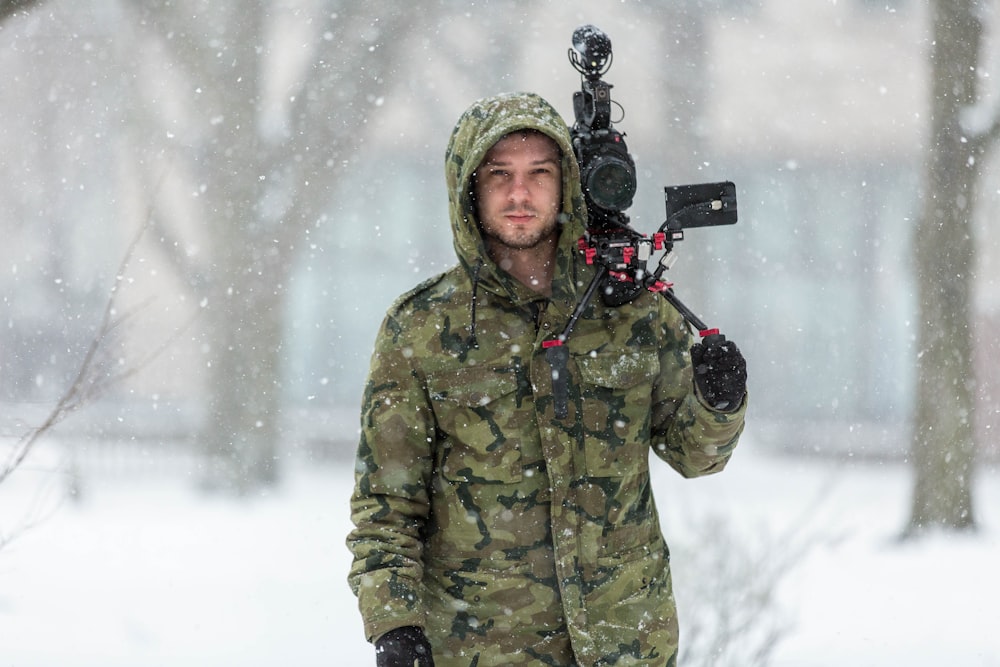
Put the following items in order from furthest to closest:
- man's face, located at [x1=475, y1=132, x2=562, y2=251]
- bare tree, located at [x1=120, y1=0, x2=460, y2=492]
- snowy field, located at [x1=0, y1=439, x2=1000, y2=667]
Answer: bare tree, located at [x1=120, y1=0, x2=460, y2=492] → snowy field, located at [x1=0, y1=439, x2=1000, y2=667] → man's face, located at [x1=475, y1=132, x2=562, y2=251]

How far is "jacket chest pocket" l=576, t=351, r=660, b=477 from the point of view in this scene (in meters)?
1.87

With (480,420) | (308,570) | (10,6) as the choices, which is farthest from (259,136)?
(480,420)

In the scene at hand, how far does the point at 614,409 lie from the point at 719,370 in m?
0.25

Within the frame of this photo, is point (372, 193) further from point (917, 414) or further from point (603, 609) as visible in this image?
point (603, 609)

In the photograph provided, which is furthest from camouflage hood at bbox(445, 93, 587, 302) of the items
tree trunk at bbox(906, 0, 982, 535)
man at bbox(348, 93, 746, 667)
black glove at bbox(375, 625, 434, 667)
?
tree trunk at bbox(906, 0, 982, 535)

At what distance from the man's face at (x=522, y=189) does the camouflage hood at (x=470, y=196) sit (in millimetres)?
25

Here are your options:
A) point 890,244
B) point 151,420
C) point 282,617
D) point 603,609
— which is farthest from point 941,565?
point 151,420

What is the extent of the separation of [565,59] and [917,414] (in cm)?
311

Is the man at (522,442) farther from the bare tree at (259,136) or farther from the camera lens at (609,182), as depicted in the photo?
the bare tree at (259,136)

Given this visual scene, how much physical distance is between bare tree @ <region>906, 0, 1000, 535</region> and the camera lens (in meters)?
4.19

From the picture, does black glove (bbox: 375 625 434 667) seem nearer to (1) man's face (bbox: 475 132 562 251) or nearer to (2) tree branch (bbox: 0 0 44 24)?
(1) man's face (bbox: 475 132 562 251)

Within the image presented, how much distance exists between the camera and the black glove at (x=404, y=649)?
1695 millimetres

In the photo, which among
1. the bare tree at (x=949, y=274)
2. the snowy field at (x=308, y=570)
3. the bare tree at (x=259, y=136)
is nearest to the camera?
the snowy field at (x=308, y=570)

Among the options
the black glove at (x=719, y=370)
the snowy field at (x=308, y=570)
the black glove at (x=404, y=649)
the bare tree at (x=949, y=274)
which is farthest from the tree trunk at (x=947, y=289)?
the black glove at (x=404, y=649)
